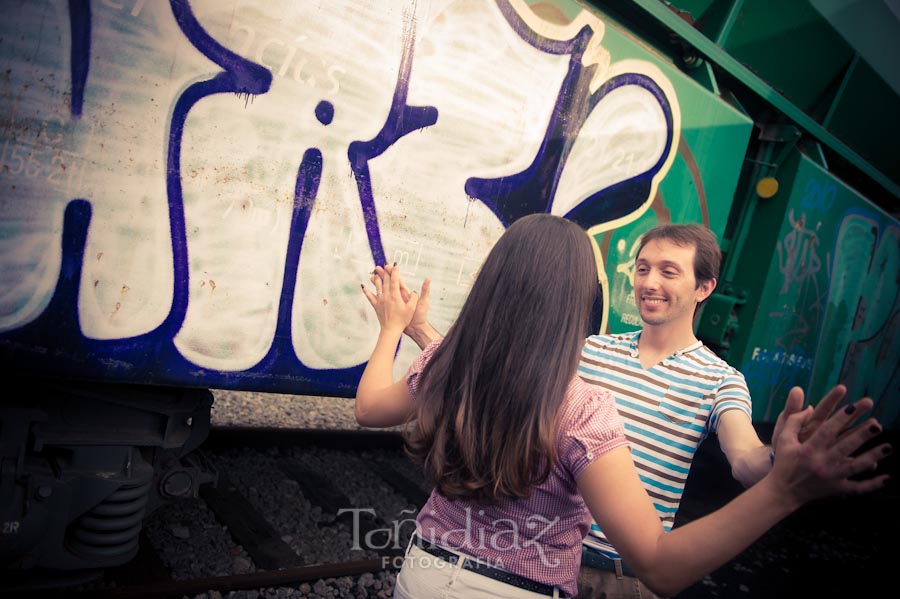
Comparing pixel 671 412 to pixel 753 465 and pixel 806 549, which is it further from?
pixel 806 549

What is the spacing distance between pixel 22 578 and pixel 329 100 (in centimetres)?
217

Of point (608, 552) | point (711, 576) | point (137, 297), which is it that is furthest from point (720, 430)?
point (711, 576)

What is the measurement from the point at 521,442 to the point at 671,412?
0.88 m

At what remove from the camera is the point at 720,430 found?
1.77 meters

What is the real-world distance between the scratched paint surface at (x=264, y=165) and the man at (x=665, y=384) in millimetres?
822

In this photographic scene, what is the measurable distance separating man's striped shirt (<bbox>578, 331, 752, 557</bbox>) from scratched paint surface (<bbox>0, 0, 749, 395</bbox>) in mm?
1173

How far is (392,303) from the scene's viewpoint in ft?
5.48

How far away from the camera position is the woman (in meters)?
1.18

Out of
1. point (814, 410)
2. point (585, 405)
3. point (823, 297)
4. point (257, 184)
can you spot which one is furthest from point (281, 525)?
point (823, 297)

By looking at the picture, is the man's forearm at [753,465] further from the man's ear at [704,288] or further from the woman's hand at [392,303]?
the woman's hand at [392,303]

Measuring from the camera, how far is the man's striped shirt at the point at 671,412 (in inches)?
72.9

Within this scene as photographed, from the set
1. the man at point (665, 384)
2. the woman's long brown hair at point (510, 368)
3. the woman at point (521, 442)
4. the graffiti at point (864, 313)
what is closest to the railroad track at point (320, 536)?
the graffiti at point (864, 313)

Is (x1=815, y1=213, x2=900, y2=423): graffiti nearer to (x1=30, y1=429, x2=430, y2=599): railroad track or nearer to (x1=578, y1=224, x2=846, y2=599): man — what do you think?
(x1=578, y1=224, x2=846, y2=599): man

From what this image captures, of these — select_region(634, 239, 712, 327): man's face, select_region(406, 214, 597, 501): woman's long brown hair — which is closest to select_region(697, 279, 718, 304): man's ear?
select_region(634, 239, 712, 327): man's face
